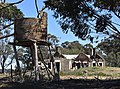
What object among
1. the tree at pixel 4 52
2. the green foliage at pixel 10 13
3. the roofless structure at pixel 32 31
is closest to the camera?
the roofless structure at pixel 32 31

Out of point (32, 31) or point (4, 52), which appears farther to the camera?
point (4, 52)

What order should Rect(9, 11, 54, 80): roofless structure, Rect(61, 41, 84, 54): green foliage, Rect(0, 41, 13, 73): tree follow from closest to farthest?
Rect(9, 11, 54, 80): roofless structure, Rect(0, 41, 13, 73): tree, Rect(61, 41, 84, 54): green foliage

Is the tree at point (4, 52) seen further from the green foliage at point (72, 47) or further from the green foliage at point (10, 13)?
the green foliage at point (10, 13)

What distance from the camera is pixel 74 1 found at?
1856 cm

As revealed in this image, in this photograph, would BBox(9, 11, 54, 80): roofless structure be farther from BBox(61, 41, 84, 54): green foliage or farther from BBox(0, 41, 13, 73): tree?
BBox(61, 41, 84, 54): green foliage

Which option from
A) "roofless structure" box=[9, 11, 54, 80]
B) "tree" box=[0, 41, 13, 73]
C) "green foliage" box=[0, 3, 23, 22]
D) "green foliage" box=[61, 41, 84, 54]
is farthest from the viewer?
"green foliage" box=[61, 41, 84, 54]

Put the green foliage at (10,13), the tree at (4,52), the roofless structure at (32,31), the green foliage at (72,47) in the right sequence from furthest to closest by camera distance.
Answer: the green foliage at (72,47) → the tree at (4,52) → the green foliage at (10,13) → the roofless structure at (32,31)

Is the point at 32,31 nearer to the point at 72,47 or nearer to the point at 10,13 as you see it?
the point at 10,13

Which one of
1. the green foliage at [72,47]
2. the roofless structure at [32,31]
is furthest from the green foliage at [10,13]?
the green foliage at [72,47]

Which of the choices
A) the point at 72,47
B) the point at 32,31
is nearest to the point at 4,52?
the point at 72,47

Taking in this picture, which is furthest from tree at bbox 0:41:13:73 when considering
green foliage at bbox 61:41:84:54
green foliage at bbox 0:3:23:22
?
green foliage at bbox 0:3:23:22

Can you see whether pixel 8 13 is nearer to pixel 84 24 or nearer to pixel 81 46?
pixel 84 24

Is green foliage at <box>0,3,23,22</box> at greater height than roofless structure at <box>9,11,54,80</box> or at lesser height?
greater

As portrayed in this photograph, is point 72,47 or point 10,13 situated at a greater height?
point 10,13
